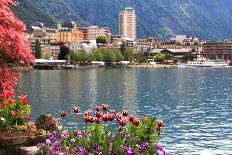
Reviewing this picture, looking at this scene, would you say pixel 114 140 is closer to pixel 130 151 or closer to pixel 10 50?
pixel 130 151

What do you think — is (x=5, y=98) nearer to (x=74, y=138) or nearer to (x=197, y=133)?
(x=74, y=138)

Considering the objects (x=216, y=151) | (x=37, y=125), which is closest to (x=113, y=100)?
(x=216, y=151)

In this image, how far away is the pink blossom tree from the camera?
1738cm

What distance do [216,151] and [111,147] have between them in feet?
68.4

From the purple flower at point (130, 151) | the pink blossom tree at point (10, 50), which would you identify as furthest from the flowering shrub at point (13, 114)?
the purple flower at point (130, 151)

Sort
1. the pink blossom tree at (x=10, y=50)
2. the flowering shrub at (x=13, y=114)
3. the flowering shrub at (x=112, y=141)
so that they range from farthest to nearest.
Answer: the flowering shrub at (x=13, y=114) < the pink blossom tree at (x=10, y=50) < the flowering shrub at (x=112, y=141)

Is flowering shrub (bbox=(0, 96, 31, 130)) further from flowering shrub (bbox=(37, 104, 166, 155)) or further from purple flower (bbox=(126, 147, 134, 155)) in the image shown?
purple flower (bbox=(126, 147, 134, 155))

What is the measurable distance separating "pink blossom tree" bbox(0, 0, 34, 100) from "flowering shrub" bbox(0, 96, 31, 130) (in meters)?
0.77

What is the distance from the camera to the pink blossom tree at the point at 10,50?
17375 millimetres

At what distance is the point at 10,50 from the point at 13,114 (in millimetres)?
2870

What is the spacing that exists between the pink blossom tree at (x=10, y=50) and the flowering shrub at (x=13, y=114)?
30.2 inches

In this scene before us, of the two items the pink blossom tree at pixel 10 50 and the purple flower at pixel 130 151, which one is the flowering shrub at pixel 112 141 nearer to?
the purple flower at pixel 130 151

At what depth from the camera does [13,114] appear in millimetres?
19422

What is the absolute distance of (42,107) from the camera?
63.8m
